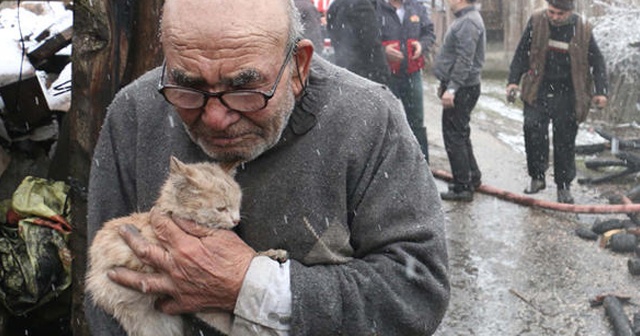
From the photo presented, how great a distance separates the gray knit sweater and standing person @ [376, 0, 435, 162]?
240 inches

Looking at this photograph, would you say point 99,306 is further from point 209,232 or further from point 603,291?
point 603,291

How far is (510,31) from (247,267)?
1508 cm

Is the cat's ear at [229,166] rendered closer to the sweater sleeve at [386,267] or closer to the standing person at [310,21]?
the sweater sleeve at [386,267]

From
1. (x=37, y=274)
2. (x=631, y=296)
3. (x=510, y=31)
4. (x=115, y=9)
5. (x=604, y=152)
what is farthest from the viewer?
(x=510, y=31)

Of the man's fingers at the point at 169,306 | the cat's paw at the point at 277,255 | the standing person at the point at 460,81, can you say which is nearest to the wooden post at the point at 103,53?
the man's fingers at the point at 169,306

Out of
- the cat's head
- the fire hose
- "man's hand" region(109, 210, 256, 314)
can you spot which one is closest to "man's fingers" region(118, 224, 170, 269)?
"man's hand" region(109, 210, 256, 314)

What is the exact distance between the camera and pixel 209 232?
89.8 inches

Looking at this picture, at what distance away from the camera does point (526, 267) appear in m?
6.74

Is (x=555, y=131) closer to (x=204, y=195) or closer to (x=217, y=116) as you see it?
(x=204, y=195)

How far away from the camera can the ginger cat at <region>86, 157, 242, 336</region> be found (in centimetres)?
232

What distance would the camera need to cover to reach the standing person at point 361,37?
774 cm

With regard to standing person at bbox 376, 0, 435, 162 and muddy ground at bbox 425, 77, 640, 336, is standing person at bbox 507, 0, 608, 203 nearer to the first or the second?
muddy ground at bbox 425, 77, 640, 336

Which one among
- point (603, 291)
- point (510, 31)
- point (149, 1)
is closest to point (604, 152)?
point (603, 291)

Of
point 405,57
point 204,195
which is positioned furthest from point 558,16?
point 204,195
